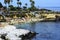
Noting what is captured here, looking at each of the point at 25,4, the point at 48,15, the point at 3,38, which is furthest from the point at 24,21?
the point at 3,38

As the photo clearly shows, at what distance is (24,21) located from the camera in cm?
11756

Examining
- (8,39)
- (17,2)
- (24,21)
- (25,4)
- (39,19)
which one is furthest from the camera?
(25,4)

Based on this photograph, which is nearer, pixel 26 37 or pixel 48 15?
pixel 26 37

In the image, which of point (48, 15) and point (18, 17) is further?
point (48, 15)

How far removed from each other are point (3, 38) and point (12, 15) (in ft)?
251

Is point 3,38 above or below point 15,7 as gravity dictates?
above

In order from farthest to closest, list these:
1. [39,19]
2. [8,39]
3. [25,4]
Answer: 1. [25,4]
2. [39,19]
3. [8,39]

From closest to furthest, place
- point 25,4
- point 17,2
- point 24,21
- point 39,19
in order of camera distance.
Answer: point 24,21
point 39,19
point 17,2
point 25,4

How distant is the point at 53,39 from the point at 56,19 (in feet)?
266

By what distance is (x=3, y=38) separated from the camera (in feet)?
160

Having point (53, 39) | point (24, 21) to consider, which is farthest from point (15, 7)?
point (53, 39)

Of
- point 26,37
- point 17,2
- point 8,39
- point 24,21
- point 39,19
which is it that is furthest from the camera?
point 17,2

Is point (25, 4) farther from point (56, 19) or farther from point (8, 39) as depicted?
point (8, 39)

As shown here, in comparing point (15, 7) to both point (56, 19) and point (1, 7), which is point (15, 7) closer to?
point (1, 7)
